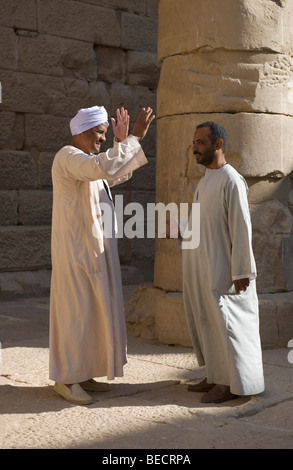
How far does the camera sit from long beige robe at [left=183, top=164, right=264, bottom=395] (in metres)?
4.29

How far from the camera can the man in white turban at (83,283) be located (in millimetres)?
4371

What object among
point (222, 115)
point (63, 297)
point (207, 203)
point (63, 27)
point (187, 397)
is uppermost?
point (63, 27)

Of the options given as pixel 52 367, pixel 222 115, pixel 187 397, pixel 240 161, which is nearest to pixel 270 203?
pixel 240 161

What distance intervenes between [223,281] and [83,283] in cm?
84

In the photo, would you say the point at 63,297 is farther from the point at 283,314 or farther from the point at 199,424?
the point at 283,314

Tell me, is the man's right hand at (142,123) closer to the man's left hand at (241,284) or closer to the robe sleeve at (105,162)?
the robe sleeve at (105,162)

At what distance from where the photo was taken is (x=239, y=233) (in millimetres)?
4289

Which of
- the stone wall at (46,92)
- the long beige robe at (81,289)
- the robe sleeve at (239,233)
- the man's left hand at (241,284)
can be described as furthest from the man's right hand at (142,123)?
the stone wall at (46,92)

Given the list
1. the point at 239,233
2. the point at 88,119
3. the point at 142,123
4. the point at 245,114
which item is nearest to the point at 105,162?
the point at 142,123

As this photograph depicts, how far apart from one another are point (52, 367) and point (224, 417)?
1085 millimetres

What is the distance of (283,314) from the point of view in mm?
5871

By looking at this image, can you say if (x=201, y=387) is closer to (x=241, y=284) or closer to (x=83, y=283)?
(x=241, y=284)

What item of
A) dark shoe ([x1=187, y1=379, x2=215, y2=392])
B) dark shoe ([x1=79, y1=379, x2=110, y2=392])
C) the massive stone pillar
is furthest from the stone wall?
dark shoe ([x1=187, y1=379, x2=215, y2=392])

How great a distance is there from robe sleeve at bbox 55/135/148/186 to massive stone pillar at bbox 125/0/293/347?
1.74 meters
